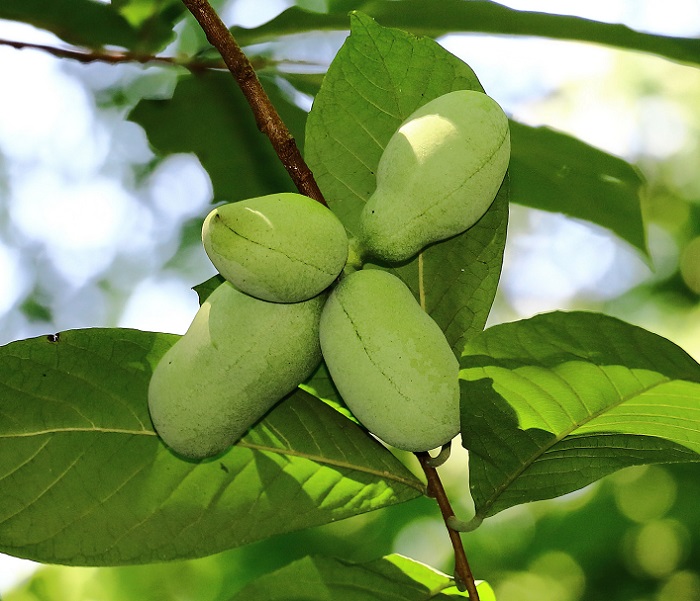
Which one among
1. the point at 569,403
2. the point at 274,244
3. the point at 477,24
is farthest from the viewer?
the point at 477,24

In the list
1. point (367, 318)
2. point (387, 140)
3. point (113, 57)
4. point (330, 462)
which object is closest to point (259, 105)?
point (387, 140)

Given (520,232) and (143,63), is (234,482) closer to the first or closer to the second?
(143,63)

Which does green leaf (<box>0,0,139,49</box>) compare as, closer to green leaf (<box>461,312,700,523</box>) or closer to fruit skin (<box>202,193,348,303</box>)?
fruit skin (<box>202,193,348,303</box>)

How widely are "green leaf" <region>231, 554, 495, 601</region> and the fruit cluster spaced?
0.35m

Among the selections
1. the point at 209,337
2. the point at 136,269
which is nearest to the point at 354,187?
the point at 209,337

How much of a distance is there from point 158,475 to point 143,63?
0.87 meters

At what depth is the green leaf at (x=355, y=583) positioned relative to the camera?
1.23 metres

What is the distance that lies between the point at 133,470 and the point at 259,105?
514mm

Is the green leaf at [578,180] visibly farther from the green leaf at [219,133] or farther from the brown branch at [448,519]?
the brown branch at [448,519]

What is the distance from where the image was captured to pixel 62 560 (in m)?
1.11

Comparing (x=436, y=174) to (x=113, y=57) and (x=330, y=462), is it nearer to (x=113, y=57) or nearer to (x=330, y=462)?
(x=330, y=462)

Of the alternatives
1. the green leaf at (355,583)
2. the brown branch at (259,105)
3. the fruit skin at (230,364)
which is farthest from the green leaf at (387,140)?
the green leaf at (355,583)

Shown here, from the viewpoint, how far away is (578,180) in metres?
1.65

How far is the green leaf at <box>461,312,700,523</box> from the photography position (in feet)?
2.98
